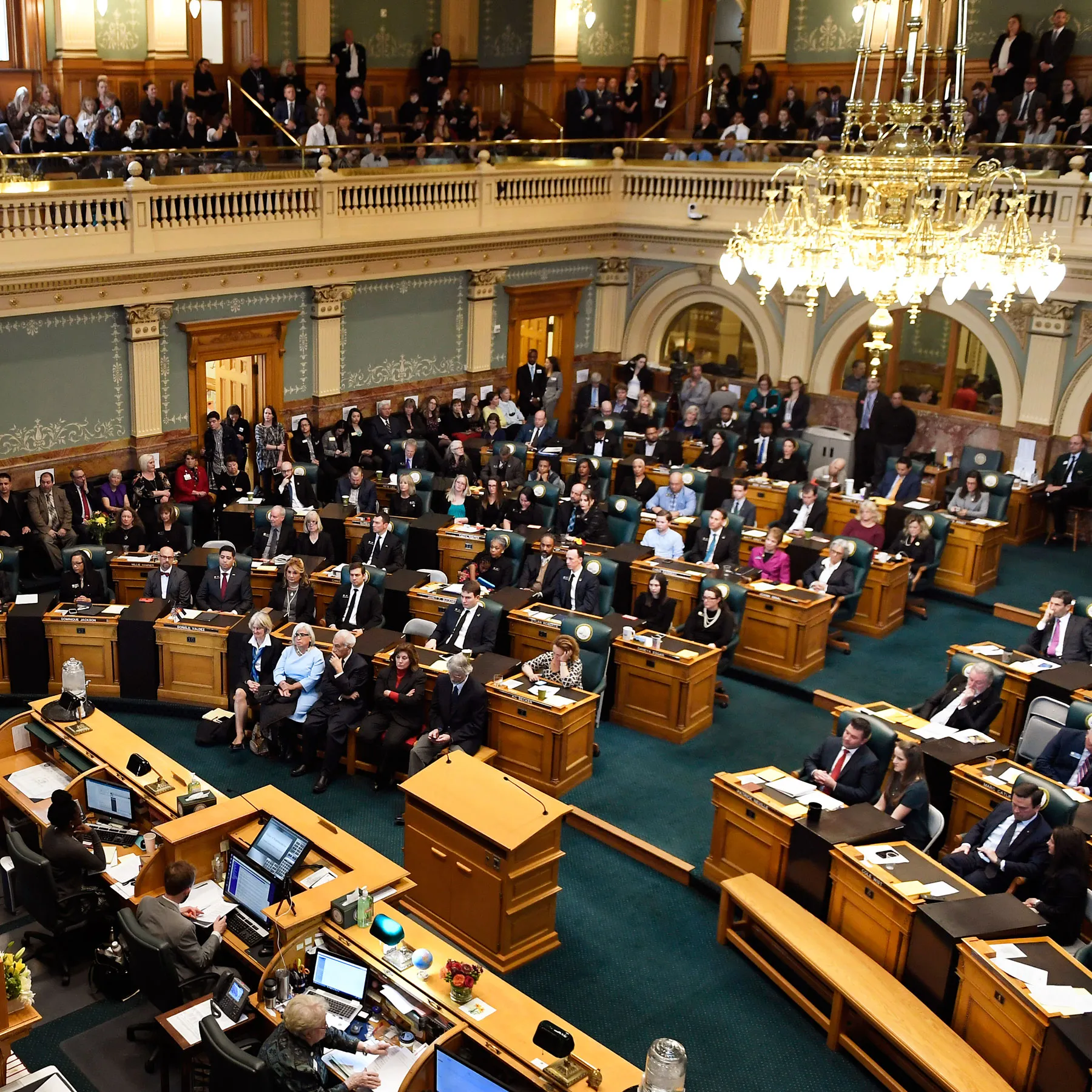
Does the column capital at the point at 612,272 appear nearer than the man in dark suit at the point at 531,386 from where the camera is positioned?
No

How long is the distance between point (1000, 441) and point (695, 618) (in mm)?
6938

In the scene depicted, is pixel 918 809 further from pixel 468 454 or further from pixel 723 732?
pixel 468 454

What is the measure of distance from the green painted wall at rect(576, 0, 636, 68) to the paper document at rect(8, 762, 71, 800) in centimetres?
1555

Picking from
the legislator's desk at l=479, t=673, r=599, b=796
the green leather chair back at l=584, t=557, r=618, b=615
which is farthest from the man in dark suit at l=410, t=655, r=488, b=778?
the green leather chair back at l=584, t=557, r=618, b=615

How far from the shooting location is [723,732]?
419 inches

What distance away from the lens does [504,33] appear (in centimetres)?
2091

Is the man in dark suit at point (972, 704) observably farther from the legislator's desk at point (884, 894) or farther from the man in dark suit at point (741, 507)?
the man in dark suit at point (741, 507)

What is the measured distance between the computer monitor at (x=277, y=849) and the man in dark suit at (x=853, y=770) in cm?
332

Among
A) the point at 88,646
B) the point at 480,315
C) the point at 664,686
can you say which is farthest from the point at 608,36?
the point at 88,646

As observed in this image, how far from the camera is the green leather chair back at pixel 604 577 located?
11.5 meters

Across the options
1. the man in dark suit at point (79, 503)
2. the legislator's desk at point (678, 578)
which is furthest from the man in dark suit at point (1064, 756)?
the man in dark suit at point (79, 503)

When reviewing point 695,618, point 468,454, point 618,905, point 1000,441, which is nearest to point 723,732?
point 695,618

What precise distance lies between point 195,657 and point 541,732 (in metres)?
3.08

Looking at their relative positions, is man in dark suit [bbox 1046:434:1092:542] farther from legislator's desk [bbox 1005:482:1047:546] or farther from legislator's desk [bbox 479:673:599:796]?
legislator's desk [bbox 479:673:599:796]
